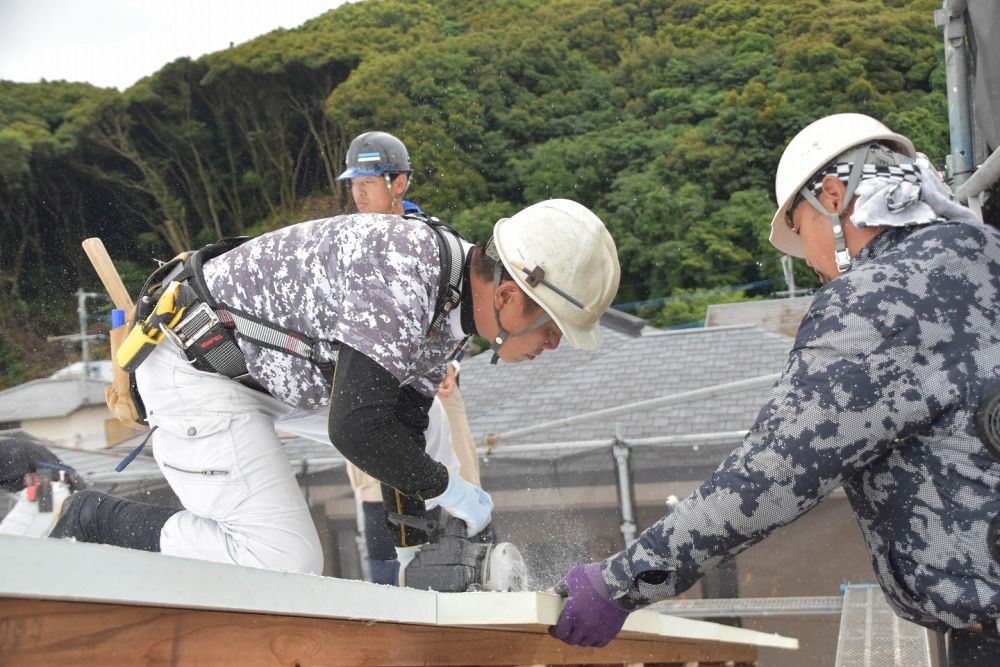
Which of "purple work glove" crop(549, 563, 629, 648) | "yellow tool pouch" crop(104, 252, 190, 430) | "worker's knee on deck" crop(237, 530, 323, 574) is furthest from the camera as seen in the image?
"yellow tool pouch" crop(104, 252, 190, 430)

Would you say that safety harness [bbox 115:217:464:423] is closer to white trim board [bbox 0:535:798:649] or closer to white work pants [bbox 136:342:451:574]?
white work pants [bbox 136:342:451:574]

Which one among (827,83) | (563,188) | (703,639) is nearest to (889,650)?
(703,639)

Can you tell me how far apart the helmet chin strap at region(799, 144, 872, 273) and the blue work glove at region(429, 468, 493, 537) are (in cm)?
106

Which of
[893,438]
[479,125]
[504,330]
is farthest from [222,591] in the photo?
[479,125]

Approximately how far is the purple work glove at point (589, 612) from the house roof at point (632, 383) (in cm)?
470

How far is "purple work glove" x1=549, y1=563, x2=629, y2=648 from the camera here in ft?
5.60

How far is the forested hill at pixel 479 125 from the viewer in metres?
16.7

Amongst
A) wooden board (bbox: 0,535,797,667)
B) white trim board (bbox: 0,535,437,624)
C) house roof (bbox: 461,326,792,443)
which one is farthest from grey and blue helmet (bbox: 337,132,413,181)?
house roof (bbox: 461,326,792,443)

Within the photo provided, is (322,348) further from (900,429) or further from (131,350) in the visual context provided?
(900,429)

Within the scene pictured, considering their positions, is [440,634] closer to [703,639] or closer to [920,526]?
[920,526]

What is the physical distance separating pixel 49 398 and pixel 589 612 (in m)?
11.7

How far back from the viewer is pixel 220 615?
3.46 feet

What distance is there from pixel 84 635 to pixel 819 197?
148 cm

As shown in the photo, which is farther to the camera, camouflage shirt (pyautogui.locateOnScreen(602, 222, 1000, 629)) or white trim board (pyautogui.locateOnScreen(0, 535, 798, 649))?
camouflage shirt (pyautogui.locateOnScreen(602, 222, 1000, 629))
